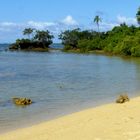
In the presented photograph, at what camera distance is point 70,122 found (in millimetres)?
15062

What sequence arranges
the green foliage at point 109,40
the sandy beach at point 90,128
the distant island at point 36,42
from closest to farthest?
the sandy beach at point 90,128
the green foliage at point 109,40
the distant island at point 36,42

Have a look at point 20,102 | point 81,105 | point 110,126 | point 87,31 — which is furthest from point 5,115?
point 87,31

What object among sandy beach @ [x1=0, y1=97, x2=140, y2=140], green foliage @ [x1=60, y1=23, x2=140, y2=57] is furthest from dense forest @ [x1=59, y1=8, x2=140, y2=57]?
sandy beach @ [x1=0, y1=97, x2=140, y2=140]

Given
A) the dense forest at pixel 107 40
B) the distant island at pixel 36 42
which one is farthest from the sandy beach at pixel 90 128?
the distant island at pixel 36 42

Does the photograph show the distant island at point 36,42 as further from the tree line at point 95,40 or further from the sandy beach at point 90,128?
the sandy beach at point 90,128

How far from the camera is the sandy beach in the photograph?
12094 millimetres

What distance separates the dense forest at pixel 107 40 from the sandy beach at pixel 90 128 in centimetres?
6392

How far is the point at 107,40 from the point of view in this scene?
358ft

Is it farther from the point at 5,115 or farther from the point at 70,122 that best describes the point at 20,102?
the point at 70,122

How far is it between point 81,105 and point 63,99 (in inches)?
91.4

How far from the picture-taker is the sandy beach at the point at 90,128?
12094 millimetres

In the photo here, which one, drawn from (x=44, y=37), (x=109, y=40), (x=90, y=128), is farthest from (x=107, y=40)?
(x=90, y=128)

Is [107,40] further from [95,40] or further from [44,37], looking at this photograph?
[44,37]

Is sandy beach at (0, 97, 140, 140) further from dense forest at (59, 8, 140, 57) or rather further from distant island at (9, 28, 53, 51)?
distant island at (9, 28, 53, 51)
